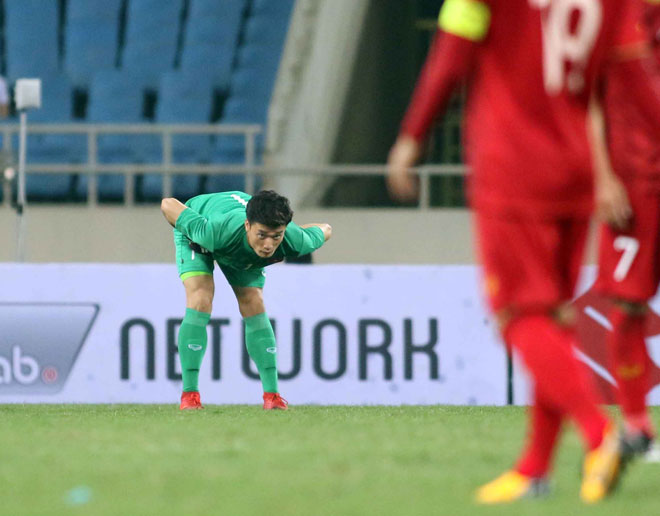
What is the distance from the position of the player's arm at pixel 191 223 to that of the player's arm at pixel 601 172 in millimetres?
4257

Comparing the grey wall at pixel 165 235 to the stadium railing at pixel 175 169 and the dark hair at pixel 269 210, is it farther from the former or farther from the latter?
the dark hair at pixel 269 210

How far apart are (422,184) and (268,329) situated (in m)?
6.08

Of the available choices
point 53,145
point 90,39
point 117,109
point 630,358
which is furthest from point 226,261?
point 90,39

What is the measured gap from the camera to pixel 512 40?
4.11 m

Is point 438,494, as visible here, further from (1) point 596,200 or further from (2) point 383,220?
(2) point 383,220

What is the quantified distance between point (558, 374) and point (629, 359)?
1227 millimetres

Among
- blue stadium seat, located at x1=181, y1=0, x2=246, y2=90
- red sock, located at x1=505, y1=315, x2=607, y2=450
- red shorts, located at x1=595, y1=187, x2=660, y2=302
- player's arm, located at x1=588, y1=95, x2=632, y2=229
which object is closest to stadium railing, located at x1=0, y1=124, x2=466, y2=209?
blue stadium seat, located at x1=181, y1=0, x2=246, y2=90

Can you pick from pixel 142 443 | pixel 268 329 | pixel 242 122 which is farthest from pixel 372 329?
pixel 242 122

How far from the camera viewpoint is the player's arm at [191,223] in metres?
8.25

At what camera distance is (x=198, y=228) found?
325 inches

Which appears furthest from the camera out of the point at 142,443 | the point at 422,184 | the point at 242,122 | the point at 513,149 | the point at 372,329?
the point at 242,122

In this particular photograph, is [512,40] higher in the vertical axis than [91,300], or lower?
higher

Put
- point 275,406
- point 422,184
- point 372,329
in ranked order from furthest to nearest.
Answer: point 422,184 < point 372,329 < point 275,406

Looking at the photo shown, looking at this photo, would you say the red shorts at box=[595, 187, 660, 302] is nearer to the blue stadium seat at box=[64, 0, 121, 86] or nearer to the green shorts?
the green shorts
